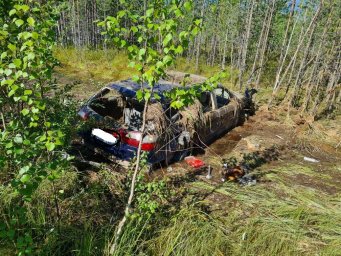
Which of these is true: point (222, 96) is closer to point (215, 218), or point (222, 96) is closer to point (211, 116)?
point (211, 116)

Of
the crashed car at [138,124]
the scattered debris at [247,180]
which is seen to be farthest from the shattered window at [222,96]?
the scattered debris at [247,180]

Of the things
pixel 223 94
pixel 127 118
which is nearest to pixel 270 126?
pixel 223 94

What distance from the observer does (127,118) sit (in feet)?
18.7

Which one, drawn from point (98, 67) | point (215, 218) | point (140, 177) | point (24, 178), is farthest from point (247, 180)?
point (98, 67)

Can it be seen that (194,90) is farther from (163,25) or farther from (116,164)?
(116,164)

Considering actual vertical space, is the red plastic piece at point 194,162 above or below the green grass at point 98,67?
above

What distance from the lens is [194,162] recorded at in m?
6.62

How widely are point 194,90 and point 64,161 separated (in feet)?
4.56

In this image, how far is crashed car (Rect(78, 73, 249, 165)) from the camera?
17.3 feet

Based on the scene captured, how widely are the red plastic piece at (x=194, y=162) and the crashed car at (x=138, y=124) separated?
0.15 metres

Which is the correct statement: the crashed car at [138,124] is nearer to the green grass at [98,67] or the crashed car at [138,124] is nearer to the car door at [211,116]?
the car door at [211,116]

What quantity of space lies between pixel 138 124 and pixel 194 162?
73.4 inches

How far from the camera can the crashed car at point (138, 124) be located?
529 centimetres

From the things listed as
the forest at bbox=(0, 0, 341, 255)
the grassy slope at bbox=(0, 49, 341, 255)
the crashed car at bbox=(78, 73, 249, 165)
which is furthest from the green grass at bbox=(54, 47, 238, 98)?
the grassy slope at bbox=(0, 49, 341, 255)
